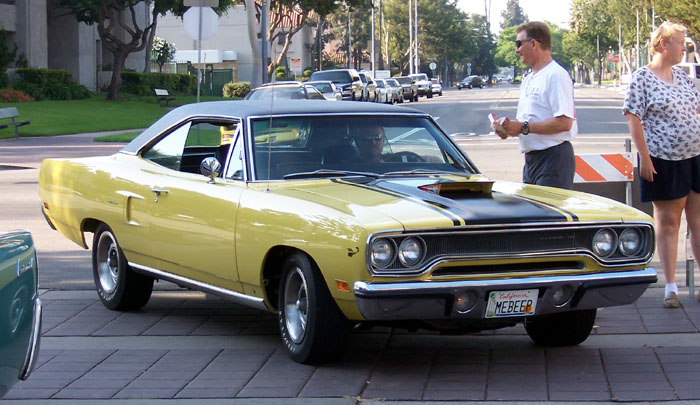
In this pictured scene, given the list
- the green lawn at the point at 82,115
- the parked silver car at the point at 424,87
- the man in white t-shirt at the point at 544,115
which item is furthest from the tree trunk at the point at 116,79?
the man in white t-shirt at the point at 544,115

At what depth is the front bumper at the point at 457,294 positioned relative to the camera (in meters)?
5.18

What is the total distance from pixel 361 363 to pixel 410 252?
977 millimetres

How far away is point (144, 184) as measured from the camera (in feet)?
23.4

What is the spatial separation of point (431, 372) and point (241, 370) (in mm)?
1074

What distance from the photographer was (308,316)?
558 cm

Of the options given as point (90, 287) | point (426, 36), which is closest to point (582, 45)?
point (426, 36)

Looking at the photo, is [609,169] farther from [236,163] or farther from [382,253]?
[382,253]

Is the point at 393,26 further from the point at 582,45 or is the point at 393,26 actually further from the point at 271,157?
the point at 271,157

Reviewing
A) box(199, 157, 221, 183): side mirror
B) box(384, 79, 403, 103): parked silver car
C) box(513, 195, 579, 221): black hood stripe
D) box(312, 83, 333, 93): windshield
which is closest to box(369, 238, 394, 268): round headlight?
box(513, 195, 579, 221): black hood stripe

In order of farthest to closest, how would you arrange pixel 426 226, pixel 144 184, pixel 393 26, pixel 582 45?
pixel 582 45 < pixel 393 26 < pixel 144 184 < pixel 426 226

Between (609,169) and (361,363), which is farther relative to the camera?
(609,169)

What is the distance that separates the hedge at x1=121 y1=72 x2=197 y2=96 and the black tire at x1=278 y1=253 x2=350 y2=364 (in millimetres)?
48033

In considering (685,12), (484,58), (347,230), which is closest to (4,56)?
(347,230)

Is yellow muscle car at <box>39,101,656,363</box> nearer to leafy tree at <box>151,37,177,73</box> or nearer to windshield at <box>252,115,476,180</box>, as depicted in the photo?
windshield at <box>252,115,476,180</box>
